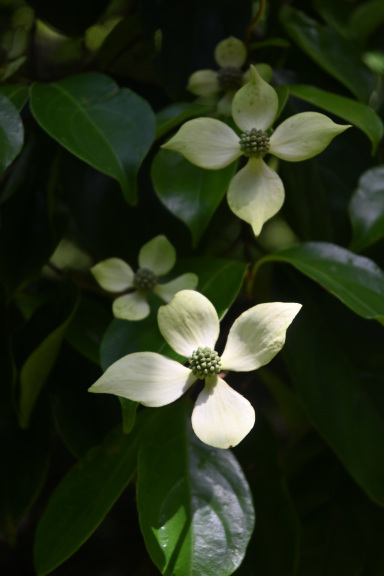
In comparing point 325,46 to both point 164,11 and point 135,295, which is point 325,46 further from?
point 135,295

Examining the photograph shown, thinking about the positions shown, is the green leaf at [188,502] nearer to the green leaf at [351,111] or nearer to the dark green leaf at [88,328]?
the dark green leaf at [88,328]

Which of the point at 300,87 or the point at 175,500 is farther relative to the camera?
the point at 300,87

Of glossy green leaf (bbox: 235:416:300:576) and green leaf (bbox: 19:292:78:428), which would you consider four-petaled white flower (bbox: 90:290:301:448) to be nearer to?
green leaf (bbox: 19:292:78:428)

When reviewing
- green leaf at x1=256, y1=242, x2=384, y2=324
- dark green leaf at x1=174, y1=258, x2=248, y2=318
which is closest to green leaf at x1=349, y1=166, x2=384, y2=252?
green leaf at x1=256, y1=242, x2=384, y2=324

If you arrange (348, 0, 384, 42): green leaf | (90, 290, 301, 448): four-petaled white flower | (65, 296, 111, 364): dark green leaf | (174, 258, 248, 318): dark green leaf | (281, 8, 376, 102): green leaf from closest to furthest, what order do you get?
(90, 290, 301, 448): four-petaled white flower
(174, 258, 248, 318): dark green leaf
(65, 296, 111, 364): dark green leaf
(281, 8, 376, 102): green leaf
(348, 0, 384, 42): green leaf

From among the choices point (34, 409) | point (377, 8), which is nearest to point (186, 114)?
point (34, 409)

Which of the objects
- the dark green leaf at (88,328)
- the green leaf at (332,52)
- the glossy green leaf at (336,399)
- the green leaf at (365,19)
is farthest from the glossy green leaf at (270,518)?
the green leaf at (365,19)
